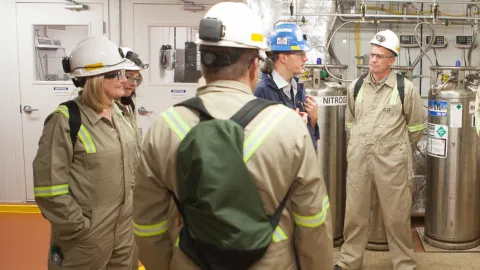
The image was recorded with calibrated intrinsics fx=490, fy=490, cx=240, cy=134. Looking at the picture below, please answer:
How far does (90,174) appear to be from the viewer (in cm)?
236

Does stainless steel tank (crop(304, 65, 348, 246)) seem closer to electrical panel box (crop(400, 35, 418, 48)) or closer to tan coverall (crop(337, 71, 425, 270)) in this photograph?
tan coverall (crop(337, 71, 425, 270))

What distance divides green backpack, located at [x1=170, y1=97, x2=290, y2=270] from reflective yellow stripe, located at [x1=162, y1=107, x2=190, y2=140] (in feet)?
0.21

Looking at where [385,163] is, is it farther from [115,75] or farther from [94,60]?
[94,60]

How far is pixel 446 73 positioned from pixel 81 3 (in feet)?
12.5

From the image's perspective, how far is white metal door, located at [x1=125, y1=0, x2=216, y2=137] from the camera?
5.18m

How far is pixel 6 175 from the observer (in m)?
5.36

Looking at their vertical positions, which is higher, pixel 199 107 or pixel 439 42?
pixel 439 42

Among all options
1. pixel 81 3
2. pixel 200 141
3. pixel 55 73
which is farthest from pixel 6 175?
pixel 200 141

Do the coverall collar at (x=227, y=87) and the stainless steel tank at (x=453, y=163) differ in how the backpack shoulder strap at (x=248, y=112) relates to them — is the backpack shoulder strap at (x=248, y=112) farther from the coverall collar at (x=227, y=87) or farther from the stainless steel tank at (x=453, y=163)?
the stainless steel tank at (x=453, y=163)

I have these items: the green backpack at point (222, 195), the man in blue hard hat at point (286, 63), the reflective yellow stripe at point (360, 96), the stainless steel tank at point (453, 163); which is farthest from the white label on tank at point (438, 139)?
the green backpack at point (222, 195)

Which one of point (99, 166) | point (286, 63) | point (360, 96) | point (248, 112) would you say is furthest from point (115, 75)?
point (360, 96)

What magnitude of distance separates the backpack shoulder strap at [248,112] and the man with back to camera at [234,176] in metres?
0.01

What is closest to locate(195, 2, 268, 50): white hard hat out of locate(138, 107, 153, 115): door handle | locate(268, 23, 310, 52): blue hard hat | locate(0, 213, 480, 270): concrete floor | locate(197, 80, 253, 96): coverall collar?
locate(197, 80, 253, 96): coverall collar

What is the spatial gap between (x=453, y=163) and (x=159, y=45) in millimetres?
3139
